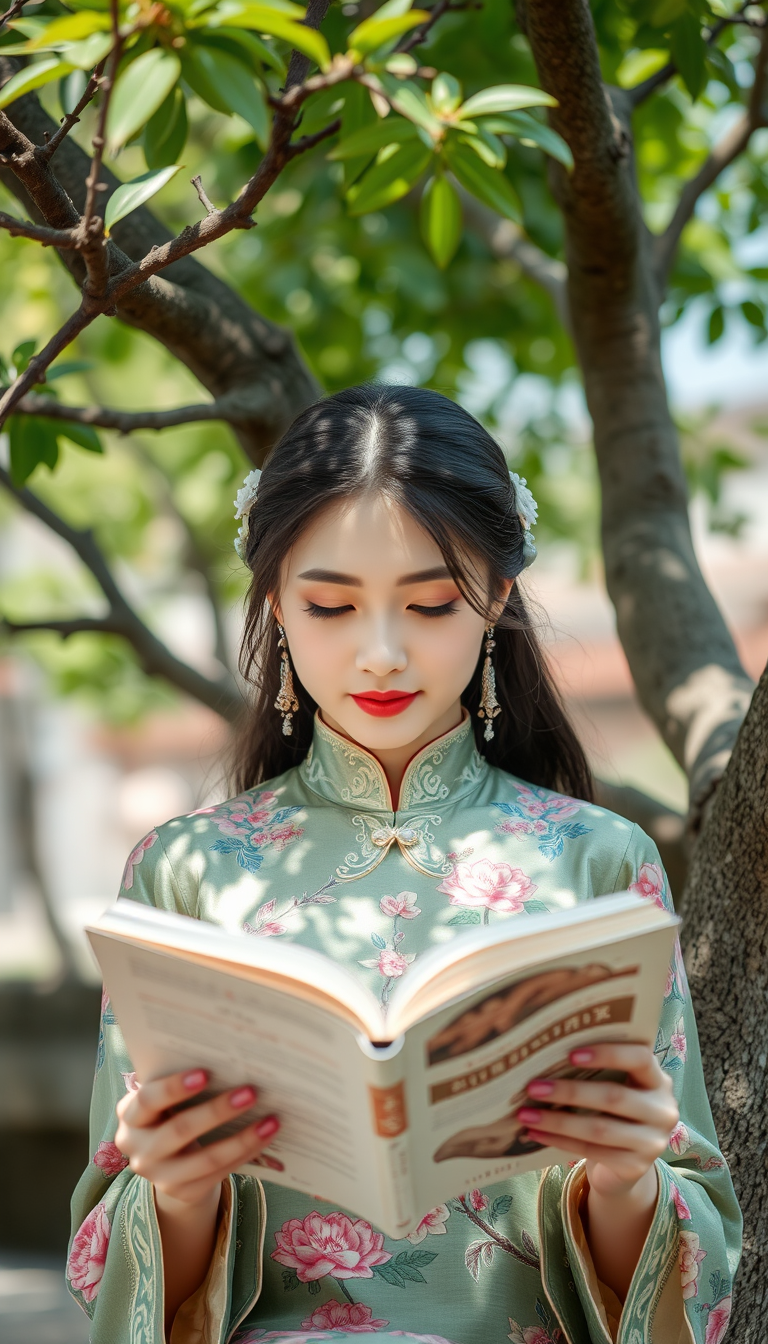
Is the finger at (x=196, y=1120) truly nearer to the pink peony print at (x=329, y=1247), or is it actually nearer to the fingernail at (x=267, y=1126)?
the fingernail at (x=267, y=1126)

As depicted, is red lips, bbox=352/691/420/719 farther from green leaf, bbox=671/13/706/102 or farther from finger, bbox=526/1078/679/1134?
green leaf, bbox=671/13/706/102

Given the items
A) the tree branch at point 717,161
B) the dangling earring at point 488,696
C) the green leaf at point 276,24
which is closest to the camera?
the green leaf at point 276,24

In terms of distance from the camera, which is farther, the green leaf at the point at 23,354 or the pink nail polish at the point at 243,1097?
the green leaf at the point at 23,354

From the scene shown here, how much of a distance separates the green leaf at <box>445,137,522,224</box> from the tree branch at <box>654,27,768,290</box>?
1.17 metres

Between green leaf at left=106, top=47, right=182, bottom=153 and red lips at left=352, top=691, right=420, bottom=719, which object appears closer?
green leaf at left=106, top=47, right=182, bottom=153

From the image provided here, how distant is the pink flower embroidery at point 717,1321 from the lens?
135 centimetres

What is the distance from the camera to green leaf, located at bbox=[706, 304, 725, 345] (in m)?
3.02

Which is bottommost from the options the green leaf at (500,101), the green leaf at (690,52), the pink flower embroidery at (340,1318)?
the pink flower embroidery at (340,1318)

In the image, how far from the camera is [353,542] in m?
1.42

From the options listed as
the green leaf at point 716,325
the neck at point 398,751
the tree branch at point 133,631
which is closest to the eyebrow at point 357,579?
the neck at point 398,751

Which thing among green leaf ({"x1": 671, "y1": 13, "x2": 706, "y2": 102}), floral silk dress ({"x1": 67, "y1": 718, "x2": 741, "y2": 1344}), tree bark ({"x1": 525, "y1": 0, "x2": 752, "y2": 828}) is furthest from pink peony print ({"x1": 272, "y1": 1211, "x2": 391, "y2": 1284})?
green leaf ({"x1": 671, "y1": 13, "x2": 706, "y2": 102})

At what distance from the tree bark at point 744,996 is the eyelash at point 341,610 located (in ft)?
1.36

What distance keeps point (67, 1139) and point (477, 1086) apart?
456 centimetres

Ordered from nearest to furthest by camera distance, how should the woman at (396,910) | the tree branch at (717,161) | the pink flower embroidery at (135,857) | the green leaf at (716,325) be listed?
the woman at (396,910)
the pink flower embroidery at (135,857)
the tree branch at (717,161)
the green leaf at (716,325)
